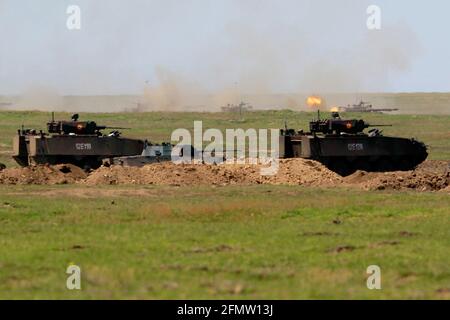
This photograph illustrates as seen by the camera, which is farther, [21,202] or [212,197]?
[212,197]

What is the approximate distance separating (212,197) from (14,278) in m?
18.2

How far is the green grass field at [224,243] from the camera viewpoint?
16.0 metres

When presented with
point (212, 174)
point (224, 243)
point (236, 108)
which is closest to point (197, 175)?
point (212, 174)

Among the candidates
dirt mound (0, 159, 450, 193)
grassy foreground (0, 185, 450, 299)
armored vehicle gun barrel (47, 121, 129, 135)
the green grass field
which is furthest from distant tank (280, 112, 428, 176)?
grassy foreground (0, 185, 450, 299)

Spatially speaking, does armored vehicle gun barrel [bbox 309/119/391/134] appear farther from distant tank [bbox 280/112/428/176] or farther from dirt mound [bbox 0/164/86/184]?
dirt mound [bbox 0/164/86/184]

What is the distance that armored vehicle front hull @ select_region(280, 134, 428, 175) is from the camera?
4906cm

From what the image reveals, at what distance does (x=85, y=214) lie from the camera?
1081 inches

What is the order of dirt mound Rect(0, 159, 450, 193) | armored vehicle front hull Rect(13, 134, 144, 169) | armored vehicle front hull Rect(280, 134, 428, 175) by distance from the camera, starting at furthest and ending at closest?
armored vehicle front hull Rect(13, 134, 144, 169) < armored vehicle front hull Rect(280, 134, 428, 175) < dirt mound Rect(0, 159, 450, 193)

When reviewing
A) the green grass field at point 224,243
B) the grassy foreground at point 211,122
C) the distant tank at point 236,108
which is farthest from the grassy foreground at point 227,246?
the distant tank at point 236,108

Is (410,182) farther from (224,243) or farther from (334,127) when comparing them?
(224,243)

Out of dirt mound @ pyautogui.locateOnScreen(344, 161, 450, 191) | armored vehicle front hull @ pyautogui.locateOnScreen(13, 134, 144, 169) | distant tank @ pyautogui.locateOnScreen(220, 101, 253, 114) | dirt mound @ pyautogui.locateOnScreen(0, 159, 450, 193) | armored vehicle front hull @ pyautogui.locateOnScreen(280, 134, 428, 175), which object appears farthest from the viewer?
distant tank @ pyautogui.locateOnScreen(220, 101, 253, 114)

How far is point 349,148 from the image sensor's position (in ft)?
162
